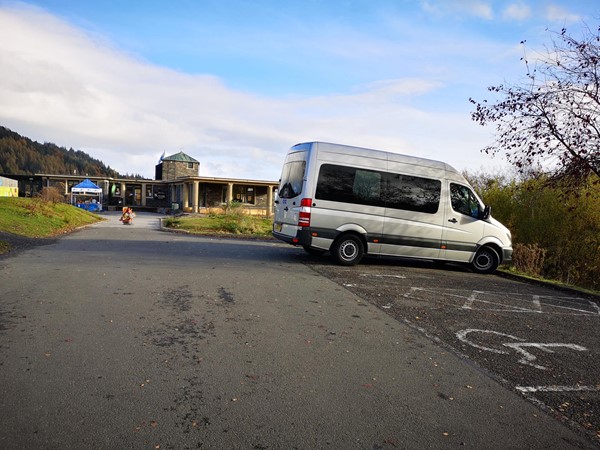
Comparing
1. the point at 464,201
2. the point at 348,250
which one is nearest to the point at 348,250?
the point at 348,250

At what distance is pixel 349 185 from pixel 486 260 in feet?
14.6

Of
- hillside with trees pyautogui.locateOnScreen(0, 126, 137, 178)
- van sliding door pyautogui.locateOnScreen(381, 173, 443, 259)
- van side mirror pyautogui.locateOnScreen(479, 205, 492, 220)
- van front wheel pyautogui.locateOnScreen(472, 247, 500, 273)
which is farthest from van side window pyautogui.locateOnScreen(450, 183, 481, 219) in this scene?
hillside with trees pyautogui.locateOnScreen(0, 126, 137, 178)

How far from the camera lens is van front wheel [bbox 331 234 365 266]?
10.7 meters

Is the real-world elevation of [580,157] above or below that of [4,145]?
below

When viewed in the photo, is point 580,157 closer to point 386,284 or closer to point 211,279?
point 386,284

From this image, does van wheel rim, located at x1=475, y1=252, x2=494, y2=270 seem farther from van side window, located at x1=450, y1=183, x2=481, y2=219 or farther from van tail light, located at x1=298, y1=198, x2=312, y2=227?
van tail light, located at x1=298, y1=198, x2=312, y2=227

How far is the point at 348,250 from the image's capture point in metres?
10.8

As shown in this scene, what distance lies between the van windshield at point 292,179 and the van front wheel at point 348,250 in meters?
1.59

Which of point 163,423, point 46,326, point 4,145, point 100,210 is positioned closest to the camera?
point 163,423

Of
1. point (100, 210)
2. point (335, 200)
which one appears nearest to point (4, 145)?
point (100, 210)

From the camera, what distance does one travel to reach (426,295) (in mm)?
7848

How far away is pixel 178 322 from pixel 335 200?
588 cm

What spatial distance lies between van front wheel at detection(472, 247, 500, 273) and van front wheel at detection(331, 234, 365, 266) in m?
3.32

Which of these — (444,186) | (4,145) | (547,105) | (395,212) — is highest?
(4,145)
